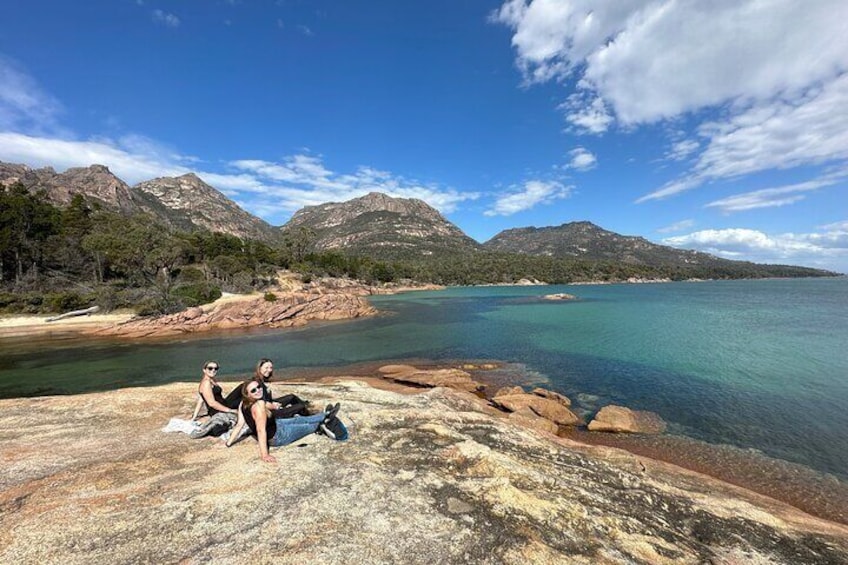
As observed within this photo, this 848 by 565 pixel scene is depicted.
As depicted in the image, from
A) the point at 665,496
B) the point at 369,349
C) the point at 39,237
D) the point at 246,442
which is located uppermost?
the point at 39,237

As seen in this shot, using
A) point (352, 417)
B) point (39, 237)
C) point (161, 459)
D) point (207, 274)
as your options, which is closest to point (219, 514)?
point (161, 459)

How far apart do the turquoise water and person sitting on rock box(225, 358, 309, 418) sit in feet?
47.5

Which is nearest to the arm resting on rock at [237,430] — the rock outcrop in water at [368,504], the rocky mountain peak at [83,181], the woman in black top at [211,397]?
the rock outcrop in water at [368,504]

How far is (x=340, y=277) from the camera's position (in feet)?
351

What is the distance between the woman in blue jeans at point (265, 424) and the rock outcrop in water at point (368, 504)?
29 centimetres

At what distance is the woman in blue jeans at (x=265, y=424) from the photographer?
7.90m

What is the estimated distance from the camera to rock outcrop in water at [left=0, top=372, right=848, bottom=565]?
17.4ft

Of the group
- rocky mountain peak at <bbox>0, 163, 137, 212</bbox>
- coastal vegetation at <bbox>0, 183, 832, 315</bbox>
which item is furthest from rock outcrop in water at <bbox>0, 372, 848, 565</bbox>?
rocky mountain peak at <bbox>0, 163, 137, 212</bbox>

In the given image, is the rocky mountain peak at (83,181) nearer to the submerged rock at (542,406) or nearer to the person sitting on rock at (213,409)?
the person sitting on rock at (213,409)

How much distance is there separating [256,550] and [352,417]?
572 centimetres

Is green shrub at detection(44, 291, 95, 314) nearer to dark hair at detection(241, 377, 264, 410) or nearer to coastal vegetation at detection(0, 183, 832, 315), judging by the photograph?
coastal vegetation at detection(0, 183, 832, 315)

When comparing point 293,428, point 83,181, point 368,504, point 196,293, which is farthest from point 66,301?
point 83,181

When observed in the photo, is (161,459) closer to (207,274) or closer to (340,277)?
(207,274)

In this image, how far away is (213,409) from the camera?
9.52 m
